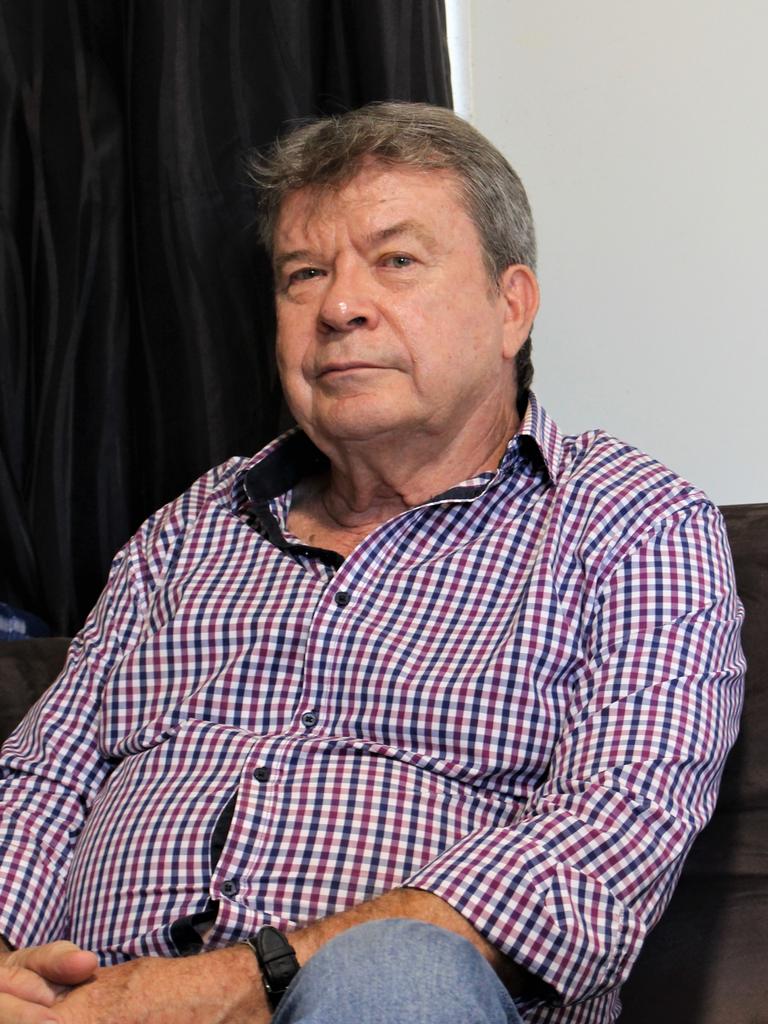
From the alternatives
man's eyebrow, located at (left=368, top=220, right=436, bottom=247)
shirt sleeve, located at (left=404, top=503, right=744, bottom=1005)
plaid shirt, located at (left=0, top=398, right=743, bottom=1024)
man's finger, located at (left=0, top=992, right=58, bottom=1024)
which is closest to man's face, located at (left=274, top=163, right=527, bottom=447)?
man's eyebrow, located at (left=368, top=220, right=436, bottom=247)

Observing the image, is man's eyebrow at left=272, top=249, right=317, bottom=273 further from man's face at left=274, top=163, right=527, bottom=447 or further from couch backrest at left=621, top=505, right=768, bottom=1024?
couch backrest at left=621, top=505, right=768, bottom=1024

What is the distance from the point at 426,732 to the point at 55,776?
1.58ft

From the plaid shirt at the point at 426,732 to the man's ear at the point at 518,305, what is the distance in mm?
121

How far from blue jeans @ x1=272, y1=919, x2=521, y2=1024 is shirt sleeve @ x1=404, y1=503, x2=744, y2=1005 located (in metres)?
0.18

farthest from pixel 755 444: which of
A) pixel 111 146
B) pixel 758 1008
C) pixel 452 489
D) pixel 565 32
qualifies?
pixel 111 146

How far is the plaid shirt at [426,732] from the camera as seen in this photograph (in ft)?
3.91

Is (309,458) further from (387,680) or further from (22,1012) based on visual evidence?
(22,1012)

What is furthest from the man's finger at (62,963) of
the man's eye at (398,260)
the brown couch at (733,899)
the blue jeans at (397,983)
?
the man's eye at (398,260)

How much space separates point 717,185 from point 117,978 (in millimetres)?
1271

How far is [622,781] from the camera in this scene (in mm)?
1208

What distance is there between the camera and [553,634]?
137 cm

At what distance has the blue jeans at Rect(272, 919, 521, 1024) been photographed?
2.82ft

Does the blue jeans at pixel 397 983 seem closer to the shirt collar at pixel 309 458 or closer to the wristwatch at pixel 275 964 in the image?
the wristwatch at pixel 275 964

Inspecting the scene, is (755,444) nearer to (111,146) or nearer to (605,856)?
(605,856)
